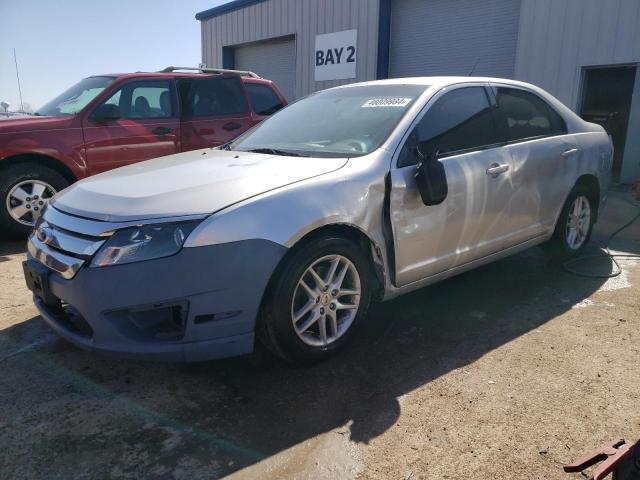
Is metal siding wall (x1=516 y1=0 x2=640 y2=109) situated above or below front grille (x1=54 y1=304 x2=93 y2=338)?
above

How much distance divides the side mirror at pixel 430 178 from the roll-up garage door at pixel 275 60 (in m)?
12.6

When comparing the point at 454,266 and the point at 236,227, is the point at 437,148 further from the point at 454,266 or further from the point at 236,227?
the point at 236,227

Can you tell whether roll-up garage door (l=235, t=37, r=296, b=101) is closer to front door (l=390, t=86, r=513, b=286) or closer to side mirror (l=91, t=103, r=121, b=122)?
side mirror (l=91, t=103, r=121, b=122)

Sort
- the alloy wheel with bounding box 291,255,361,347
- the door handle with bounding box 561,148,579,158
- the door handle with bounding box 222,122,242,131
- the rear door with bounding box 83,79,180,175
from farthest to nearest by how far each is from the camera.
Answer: the door handle with bounding box 222,122,242,131
the rear door with bounding box 83,79,180,175
the door handle with bounding box 561,148,579,158
the alloy wheel with bounding box 291,255,361,347

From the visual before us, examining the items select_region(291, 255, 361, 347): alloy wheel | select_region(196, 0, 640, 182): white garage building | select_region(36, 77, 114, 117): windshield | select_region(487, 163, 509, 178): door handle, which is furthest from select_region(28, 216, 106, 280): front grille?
select_region(196, 0, 640, 182): white garage building

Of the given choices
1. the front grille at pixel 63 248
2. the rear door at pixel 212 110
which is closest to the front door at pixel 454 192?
the front grille at pixel 63 248

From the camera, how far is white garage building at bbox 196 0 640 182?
876cm

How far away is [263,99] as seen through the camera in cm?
717

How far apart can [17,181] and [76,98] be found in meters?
1.21

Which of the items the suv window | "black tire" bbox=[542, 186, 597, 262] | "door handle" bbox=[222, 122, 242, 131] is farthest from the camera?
"door handle" bbox=[222, 122, 242, 131]

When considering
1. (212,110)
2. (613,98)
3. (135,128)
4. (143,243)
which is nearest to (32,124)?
(135,128)

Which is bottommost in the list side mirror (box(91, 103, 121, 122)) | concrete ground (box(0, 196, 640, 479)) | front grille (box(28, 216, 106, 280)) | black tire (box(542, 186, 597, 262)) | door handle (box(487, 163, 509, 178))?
concrete ground (box(0, 196, 640, 479))

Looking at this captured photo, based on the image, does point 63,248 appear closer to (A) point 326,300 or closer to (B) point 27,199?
(A) point 326,300

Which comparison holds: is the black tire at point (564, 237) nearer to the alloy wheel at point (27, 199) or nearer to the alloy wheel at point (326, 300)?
the alloy wheel at point (326, 300)
